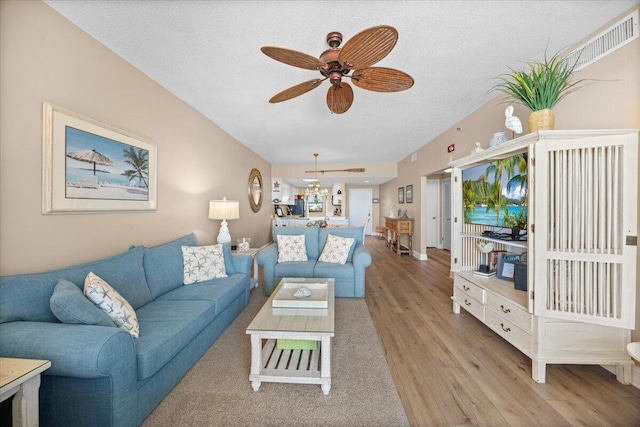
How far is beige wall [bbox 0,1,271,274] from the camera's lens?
1455 millimetres

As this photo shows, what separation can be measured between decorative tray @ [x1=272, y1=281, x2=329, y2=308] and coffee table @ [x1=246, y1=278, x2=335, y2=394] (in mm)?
38

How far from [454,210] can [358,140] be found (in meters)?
2.61

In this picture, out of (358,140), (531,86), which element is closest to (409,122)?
(358,140)

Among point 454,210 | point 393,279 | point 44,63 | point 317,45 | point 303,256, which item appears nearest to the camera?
point 44,63

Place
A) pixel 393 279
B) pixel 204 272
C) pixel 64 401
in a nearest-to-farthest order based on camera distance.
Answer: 1. pixel 64 401
2. pixel 204 272
3. pixel 393 279

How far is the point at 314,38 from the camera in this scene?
75.6 inches

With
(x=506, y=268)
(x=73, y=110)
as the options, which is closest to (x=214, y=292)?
(x=73, y=110)

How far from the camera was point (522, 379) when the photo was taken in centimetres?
173

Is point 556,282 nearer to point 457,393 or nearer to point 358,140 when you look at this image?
point 457,393

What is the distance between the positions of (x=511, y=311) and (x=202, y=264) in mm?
2832

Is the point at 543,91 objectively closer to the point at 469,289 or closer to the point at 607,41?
the point at 607,41

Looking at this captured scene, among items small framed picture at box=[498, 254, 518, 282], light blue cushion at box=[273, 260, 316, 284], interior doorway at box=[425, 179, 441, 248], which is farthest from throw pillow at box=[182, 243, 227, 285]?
interior doorway at box=[425, 179, 441, 248]

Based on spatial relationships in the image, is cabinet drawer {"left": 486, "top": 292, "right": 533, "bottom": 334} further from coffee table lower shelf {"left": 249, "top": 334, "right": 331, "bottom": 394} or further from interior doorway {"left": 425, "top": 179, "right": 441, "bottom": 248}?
interior doorway {"left": 425, "top": 179, "right": 441, "bottom": 248}

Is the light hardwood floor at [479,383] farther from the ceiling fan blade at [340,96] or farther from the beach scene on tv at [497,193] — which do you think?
the ceiling fan blade at [340,96]
